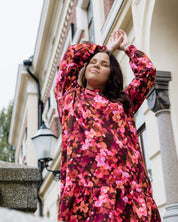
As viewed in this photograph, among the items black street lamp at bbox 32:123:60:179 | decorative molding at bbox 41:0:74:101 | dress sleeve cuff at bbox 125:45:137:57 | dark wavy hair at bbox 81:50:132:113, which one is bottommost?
dark wavy hair at bbox 81:50:132:113

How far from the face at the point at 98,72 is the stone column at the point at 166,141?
7.75 feet

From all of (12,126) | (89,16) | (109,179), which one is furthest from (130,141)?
(12,126)

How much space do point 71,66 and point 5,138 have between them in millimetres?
28775

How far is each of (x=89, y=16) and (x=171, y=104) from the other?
6443mm

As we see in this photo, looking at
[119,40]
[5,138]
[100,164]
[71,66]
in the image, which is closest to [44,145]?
[119,40]

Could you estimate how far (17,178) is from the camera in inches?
124

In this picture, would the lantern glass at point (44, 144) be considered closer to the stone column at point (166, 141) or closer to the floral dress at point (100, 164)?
the stone column at point (166, 141)

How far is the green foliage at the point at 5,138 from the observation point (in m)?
30.0

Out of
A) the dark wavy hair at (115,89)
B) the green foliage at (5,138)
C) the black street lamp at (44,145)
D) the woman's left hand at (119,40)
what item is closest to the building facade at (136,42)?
the black street lamp at (44,145)

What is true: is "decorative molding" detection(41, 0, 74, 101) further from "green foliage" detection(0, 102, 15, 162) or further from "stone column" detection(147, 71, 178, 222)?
"green foliage" detection(0, 102, 15, 162)

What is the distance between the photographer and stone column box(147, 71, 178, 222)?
15.4 feet

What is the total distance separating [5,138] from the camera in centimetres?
3083

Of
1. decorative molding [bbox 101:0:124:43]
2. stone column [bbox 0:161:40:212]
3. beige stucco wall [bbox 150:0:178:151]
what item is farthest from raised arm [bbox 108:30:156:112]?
decorative molding [bbox 101:0:124:43]

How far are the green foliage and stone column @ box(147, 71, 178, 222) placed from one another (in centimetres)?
2552
